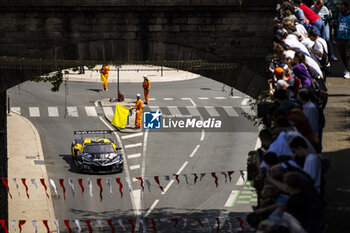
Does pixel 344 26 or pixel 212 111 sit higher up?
pixel 344 26

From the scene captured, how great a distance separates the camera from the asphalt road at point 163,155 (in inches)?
1296

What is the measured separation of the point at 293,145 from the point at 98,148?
27.7 metres

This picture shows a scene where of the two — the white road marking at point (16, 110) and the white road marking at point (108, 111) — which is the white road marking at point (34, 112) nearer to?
the white road marking at point (16, 110)

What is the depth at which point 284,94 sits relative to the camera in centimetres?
1411

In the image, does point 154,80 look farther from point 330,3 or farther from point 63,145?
point 330,3

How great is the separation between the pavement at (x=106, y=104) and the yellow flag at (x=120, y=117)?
3.90 meters

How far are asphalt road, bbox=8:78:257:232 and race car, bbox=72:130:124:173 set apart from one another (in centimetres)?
42

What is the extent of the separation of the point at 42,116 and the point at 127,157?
945cm

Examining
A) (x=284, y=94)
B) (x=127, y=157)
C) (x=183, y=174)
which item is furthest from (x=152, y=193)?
(x=284, y=94)

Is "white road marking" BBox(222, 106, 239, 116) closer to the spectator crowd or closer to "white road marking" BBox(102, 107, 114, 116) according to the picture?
"white road marking" BBox(102, 107, 114, 116)

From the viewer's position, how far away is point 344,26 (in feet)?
69.9

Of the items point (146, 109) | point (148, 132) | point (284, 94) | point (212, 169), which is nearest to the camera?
point (284, 94)

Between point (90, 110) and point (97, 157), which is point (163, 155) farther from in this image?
point (90, 110)

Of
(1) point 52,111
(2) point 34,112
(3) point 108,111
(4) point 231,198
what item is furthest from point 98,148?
(2) point 34,112
